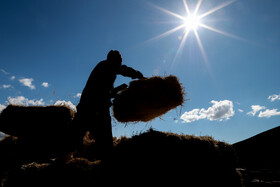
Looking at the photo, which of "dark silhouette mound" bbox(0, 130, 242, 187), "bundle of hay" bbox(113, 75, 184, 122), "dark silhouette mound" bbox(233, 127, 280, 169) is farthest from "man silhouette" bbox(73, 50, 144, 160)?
"dark silhouette mound" bbox(233, 127, 280, 169)

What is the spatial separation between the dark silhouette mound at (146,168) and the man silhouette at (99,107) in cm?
29

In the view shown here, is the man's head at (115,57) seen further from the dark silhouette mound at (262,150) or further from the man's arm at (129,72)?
the dark silhouette mound at (262,150)

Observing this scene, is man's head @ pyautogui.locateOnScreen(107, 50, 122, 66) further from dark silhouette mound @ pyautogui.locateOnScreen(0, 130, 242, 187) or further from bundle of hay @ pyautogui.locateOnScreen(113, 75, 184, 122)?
dark silhouette mound @ pyautogui.locateOnScreen(0, 130, 242, 187)

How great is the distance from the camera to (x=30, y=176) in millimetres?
2143

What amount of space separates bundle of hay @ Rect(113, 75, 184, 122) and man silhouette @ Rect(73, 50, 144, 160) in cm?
43

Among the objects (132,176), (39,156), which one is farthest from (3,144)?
(132,176)

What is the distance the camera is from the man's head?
11.5ft

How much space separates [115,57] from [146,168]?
2497 mm

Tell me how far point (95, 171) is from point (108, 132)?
2.62 ft

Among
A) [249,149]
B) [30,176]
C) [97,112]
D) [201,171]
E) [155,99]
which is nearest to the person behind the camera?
[30,176]

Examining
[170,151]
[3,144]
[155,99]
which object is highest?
[155,99]

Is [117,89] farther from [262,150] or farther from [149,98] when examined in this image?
[262,150]

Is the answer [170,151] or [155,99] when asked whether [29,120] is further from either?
[170,151]

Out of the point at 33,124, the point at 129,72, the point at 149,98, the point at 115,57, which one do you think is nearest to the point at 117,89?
the point at 129,72
